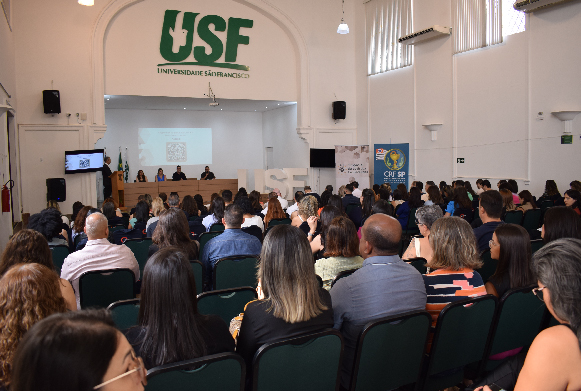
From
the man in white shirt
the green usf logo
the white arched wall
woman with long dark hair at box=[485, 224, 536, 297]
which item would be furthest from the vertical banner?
woman with long dark hair at box=[485, 224, 536, 297]

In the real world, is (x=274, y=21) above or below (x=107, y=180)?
above

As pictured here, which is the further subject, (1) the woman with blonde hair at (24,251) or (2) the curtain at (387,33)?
(2) the curtain at (387,33)

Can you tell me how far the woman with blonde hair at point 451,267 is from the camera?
2.64 metres

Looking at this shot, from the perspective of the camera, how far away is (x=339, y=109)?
14773 mm

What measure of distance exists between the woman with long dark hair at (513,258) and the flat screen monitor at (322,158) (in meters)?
12.2

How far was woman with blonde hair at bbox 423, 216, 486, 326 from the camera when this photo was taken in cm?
264

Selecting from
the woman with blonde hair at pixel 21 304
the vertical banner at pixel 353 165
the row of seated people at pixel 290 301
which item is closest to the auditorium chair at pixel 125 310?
the row of seated people at pixel 290 301

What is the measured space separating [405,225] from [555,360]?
6.13 metres

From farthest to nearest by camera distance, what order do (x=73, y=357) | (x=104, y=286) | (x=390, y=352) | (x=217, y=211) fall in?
(x=217, y=211), (x=104, y=286), (x=390, y=352), (x=73, y=357)

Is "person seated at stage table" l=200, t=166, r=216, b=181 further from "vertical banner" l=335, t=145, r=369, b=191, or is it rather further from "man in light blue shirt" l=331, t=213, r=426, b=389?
"man in light blue shirt" l=331, t=213, r=426, b=389

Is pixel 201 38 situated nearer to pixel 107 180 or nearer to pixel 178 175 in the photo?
pixel 178 175

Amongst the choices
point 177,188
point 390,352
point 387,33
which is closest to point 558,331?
point 390,352

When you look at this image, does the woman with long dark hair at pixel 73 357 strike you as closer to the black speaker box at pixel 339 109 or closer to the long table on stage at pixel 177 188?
the long table on stage at pixel 177 188

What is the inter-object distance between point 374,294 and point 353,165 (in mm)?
12310
